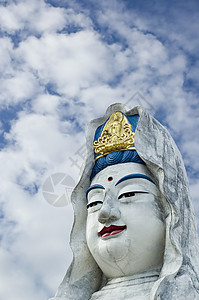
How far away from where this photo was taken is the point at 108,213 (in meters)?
6.45

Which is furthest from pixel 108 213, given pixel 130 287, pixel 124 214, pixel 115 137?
pixel 115 137

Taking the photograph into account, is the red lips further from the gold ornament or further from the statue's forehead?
the gold ornament

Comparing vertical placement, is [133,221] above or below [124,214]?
below

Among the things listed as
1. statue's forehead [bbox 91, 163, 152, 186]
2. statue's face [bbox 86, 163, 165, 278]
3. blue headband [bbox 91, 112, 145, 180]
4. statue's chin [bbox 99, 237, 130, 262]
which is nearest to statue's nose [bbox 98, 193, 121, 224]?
statue's face [bbox 86, 163, 165, 278]

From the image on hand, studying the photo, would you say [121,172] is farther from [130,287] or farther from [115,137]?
[130,287]

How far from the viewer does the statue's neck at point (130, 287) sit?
606 cm

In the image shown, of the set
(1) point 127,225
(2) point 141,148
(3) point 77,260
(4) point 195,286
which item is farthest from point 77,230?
(4) point 195,286

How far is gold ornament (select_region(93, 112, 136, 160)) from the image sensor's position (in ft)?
23.6

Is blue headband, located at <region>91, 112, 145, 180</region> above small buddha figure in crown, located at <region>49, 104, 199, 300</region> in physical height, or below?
above

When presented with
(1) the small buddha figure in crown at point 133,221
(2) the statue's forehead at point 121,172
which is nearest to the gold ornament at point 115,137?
(1) the small buddha figure in crown at point 133,221

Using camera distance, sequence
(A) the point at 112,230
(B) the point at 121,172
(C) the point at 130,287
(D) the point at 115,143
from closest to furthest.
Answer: (C) the point at 130,287 < (A) the point at 112,230 < (B) the point at 121,172 < (D) the point at 115,143

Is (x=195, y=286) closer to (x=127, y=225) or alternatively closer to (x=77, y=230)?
(x=127, y=225)

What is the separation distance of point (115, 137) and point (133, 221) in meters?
1.45

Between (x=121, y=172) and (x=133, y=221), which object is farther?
(x=121, y=172)
